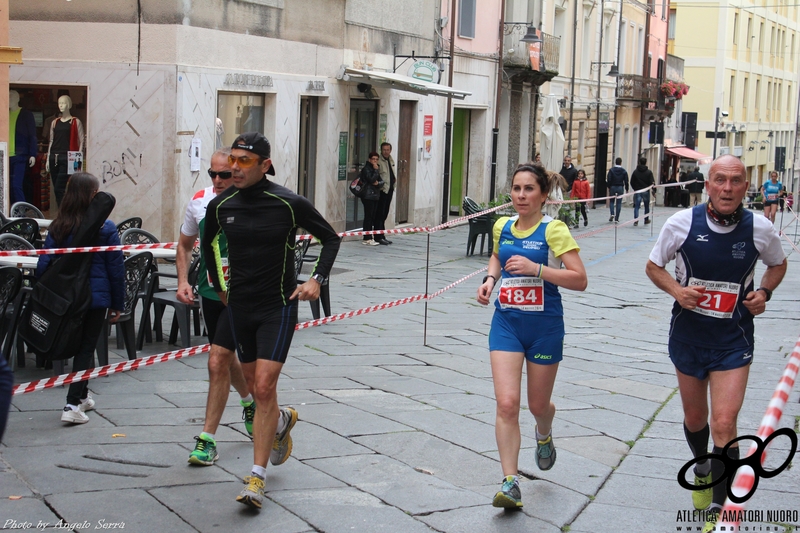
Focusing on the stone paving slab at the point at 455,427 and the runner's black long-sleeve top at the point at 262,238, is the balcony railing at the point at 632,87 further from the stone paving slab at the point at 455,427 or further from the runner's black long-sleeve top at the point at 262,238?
the runner's black long-sleeve top at the point at 262,238

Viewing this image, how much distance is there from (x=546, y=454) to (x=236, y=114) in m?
11.2

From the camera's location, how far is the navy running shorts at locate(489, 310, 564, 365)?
4.97m

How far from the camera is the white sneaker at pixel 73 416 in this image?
19.8 feet

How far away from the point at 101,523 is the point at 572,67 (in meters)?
30.4

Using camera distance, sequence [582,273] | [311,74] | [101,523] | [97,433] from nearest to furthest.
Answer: [101,523]
[582,273]
[97,433]
[311,74]

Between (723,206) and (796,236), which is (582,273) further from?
(796,236)

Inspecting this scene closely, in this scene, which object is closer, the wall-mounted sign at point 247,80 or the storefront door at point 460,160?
the wall-mounted sign at point 247,80

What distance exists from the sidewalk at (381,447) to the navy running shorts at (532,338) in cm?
69

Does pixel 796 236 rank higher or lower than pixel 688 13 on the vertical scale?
lower

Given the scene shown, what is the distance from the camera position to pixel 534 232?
505 centimetres

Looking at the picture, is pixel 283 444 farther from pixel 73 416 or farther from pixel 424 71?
pixel 424 71

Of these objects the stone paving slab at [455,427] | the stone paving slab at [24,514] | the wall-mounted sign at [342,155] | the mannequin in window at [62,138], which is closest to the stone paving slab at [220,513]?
the stone paving slab at [24,514]

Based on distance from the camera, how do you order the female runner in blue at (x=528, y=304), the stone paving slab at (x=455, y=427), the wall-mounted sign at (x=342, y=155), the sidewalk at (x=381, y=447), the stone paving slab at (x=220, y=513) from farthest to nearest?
the wall-mounted sign at (x=342, y=155), the stone paving slab at (x=455, y=427), the female runner in blue at (x=528, y=304), the sidewalk at (x=381, y=447), the stone paving slab at (x=220, y=513)

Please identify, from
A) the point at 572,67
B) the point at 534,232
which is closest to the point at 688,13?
the point at 572,67
